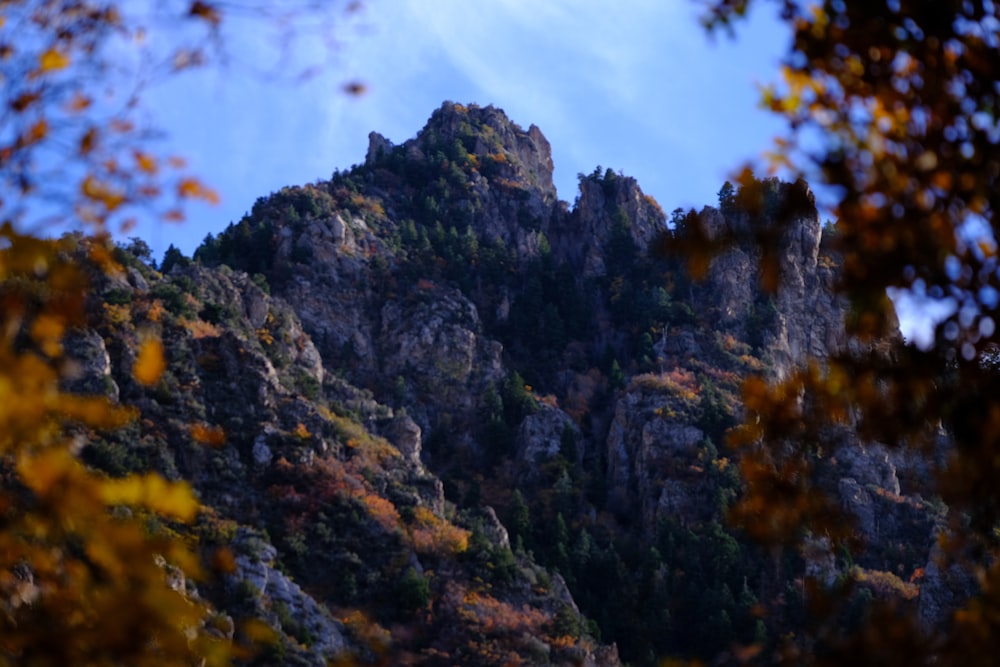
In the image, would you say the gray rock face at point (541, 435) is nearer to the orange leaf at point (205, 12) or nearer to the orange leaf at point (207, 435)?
the orange leaf at point (207, 435)

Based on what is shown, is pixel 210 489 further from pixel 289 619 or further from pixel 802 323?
pixel 802 323

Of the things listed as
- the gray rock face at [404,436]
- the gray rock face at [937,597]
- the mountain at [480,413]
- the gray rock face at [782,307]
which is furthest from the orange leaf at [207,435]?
the gray rock face at [782,307]

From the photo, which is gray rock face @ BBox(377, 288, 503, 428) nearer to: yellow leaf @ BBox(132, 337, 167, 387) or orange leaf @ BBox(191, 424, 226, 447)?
orange leaf @ BBox(191, 424, 226, 447)

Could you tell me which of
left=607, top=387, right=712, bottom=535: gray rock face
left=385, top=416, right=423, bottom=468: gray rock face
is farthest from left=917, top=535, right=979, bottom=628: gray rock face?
left=385, top=416, right=423, bottom=468: gray rock face

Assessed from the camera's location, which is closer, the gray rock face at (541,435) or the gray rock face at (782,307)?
the gray rock face at (541,435)

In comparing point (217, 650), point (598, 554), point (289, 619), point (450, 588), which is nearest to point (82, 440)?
point (289, 619)
